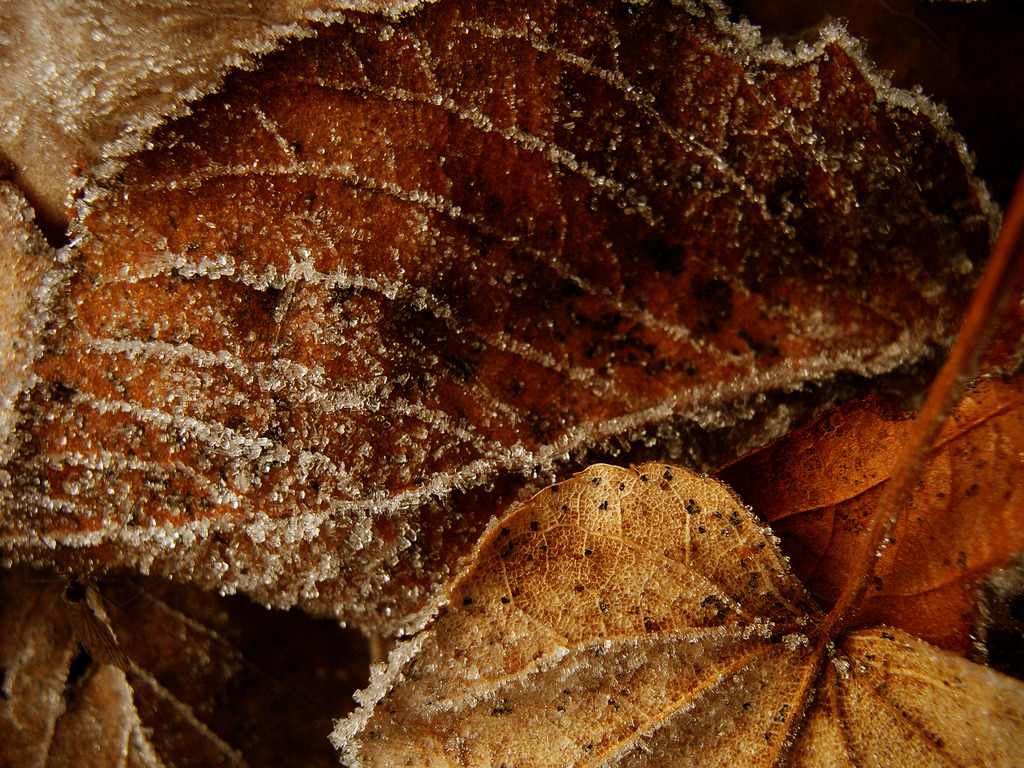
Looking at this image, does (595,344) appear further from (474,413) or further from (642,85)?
(642,85)

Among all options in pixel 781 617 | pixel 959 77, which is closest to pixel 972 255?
pixel 959 77

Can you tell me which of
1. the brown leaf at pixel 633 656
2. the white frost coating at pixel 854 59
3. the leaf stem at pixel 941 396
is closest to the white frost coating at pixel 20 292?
the brown leaf at pixel 633 656

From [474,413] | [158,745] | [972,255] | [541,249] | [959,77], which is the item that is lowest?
[158,745]

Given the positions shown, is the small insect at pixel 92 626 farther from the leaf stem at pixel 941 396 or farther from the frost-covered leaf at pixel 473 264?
the leaf stem at pixel 941 396

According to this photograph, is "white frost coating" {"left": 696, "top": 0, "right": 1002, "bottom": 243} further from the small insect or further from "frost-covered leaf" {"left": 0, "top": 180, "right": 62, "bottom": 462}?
the small insect

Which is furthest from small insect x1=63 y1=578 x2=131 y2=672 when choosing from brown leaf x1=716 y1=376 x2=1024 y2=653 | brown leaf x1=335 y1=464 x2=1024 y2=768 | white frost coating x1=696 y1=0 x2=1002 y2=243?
white frost coating x1=696 y1=0 x2=1002 y2=243

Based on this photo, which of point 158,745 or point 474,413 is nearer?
point 474,413
